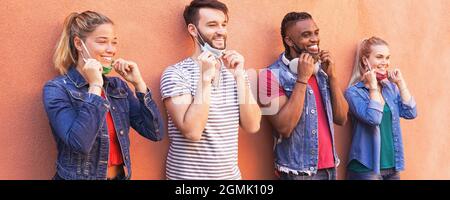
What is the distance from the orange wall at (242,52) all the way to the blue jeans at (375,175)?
147mm

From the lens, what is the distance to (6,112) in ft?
10.0

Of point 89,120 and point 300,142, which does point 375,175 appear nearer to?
point 300,142

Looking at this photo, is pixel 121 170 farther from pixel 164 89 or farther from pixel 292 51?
pixel 292 51

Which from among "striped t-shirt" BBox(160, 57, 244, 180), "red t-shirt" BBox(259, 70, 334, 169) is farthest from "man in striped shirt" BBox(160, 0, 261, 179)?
"red t-shirt" BBox(259, 70, 334, 169)

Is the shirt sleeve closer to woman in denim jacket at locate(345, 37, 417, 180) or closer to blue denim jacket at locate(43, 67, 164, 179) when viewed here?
blue denim jacket at locate(43, 67, 164, 179)

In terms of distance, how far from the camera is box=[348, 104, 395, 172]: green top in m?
3.96

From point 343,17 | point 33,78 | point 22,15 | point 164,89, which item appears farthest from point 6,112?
point 343,17

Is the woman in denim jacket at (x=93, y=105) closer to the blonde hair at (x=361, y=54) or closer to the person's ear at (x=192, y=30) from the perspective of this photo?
the person's ear at (x=192, y=30)

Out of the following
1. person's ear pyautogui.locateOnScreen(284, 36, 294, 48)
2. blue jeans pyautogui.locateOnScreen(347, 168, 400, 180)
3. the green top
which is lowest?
blue jeans pyautogui.locateOnScreen(347, 168, 400, 180)

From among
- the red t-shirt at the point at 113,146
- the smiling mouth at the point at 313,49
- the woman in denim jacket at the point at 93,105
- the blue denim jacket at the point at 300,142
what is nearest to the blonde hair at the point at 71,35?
the woman in denim jacket at the point at 93,105

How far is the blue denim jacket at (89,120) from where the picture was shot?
8.91 ft

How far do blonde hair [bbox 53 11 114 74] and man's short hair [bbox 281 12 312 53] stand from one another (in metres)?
1.28

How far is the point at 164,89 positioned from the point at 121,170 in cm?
52

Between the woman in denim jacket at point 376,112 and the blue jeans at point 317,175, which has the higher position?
the woman in denim jacket at point 376,112
